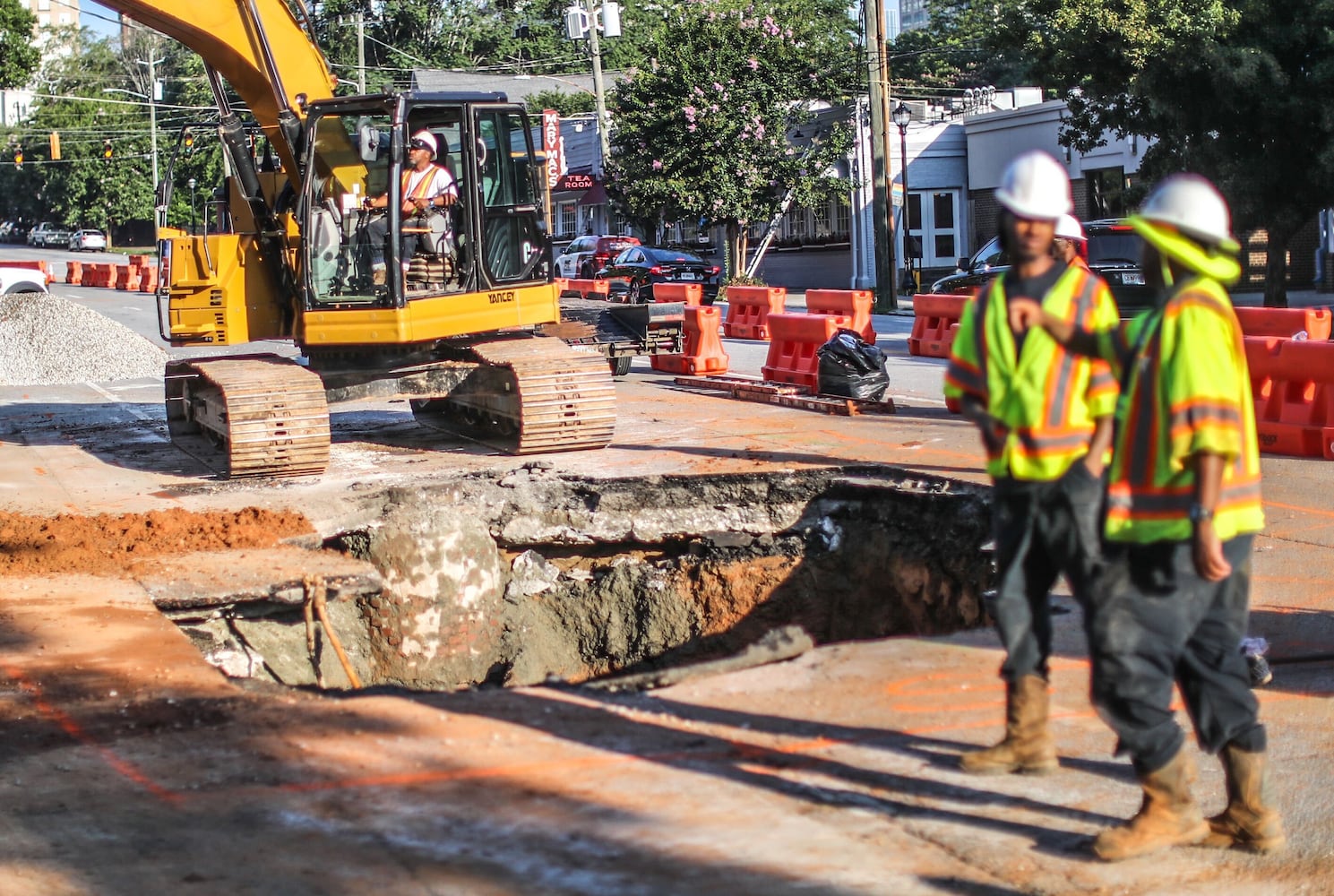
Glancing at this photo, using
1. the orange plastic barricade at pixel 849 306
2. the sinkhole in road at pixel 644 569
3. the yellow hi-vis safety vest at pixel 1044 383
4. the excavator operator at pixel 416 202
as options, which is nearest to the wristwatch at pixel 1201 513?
the yellow hi-vis safety vest at pixel 1044 383

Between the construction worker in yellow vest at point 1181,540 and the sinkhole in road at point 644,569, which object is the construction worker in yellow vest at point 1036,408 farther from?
the sinkhole in road at point 644,569

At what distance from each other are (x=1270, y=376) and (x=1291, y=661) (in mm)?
6025

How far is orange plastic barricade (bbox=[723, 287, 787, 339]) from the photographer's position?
2372 cm

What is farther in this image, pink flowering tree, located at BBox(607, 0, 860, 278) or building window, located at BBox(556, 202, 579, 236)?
building window, located at BBox(556, 202, 579, 236)

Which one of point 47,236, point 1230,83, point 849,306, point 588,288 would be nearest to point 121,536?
point 849,306

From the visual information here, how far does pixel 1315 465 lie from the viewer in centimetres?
1085

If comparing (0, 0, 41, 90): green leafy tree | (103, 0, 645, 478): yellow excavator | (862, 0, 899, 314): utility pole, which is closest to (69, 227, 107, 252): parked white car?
(0, 0, 41, 90): green leafy tree

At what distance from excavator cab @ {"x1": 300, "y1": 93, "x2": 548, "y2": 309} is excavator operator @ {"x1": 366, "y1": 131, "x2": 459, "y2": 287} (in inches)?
0.6

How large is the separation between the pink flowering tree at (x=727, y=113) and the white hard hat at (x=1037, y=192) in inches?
1303

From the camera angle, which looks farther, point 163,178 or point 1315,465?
point 163,178

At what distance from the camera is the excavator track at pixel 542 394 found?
12.0m

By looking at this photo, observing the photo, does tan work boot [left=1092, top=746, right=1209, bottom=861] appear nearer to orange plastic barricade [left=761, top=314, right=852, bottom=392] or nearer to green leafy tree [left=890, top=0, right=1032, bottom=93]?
orange plastic barricade [left=761, top=314, right=852, bottom=392]

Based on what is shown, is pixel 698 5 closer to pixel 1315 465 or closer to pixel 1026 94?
pixel 1026 94

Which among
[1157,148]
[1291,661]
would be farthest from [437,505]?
[1157,148]
